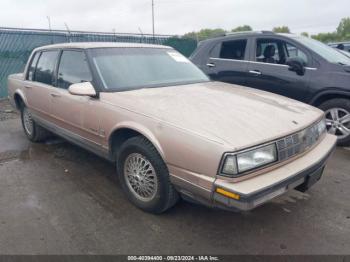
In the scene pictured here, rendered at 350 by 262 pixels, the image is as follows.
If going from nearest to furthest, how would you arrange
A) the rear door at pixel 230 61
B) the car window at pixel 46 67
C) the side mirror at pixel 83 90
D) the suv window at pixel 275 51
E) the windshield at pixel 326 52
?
the side mirror at pixel 83 90 → the car window at pixel 46 67 → the windshield at pixel 326 52 → the suv window at pixel 275 51 → the rear door at pixel 230 61

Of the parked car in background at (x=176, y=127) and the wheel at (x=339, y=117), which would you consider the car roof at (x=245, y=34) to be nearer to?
the wheel at (x=339, y=117)

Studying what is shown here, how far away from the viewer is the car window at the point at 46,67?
13.7ft

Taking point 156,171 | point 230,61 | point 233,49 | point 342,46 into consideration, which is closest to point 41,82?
point 156,171

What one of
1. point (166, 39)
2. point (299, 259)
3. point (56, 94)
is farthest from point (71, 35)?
point (299, 259)

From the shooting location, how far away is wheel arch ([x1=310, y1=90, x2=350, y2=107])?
4582mm

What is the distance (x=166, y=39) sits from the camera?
12.8 meters

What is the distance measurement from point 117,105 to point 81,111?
0.71 metres

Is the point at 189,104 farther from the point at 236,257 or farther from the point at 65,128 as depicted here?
the point at 65,128

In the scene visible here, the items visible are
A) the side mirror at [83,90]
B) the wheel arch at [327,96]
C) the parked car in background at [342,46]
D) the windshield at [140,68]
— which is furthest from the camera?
the parked car in background at [342,46]

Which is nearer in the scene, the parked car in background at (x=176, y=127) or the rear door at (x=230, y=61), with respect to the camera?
the parked car in background at (x=176, y=127)

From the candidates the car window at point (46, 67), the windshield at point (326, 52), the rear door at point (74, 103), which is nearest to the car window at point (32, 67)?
the car window at point (46, 67)

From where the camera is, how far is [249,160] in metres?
2.23

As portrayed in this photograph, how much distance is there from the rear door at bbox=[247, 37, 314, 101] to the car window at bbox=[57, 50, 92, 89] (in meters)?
3.18

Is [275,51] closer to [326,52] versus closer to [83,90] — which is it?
[326,52]
